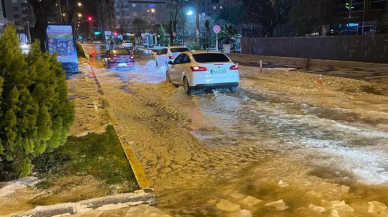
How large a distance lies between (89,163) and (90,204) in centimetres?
150

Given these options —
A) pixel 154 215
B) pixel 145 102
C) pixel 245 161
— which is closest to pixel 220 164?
pixel 245 161

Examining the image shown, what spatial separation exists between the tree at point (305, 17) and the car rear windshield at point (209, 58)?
27954 mm

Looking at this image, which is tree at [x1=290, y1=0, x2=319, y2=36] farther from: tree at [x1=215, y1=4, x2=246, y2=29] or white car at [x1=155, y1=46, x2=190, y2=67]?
tree at [x1=215, y1=4, x2=246, y2=29]

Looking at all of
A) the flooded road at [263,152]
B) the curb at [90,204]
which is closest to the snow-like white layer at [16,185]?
the curb at [90,204]

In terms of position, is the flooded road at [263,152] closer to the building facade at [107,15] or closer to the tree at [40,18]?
the tree at [40,18]

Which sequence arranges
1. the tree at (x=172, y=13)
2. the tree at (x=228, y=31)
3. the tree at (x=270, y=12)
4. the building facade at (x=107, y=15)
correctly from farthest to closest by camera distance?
the building facade at (x=107, y=15), the tree at (x=172, y=13), the tree at (x=228, y=31), the tree at (x=270, y=12)

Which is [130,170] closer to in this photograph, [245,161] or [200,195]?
[200,195]

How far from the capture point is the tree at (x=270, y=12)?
4462 cm

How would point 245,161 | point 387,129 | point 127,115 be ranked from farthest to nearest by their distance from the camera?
point 127,115, point 387,129, point 245,161

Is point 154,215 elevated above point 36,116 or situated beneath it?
situated beneath

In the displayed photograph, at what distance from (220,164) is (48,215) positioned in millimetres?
2765

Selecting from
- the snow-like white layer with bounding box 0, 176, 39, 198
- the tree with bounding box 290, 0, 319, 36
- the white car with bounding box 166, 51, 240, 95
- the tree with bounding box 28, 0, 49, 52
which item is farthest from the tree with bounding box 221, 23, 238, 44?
→ the snow-like white layer with bounding box 0, 176, 39, 198

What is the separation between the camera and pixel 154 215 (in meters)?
3.98

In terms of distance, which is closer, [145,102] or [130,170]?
[130,170]
